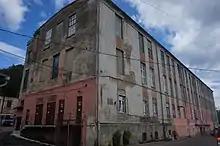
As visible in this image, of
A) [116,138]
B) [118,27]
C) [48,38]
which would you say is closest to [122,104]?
[116,138]

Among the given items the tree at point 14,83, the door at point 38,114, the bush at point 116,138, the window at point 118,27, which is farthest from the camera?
the tree at point 14,83

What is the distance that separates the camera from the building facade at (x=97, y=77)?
15.2 meters

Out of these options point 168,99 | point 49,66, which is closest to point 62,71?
point 49,66

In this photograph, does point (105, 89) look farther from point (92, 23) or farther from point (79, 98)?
point (92, 23)

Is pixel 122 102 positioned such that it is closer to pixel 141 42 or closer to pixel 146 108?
pixel 146 108

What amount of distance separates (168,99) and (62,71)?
47.2ft

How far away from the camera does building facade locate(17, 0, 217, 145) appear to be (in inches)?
597

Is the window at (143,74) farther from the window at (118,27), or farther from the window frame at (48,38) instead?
the window frame at (48,38)

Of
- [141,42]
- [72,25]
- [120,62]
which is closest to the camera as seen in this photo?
[120,62]

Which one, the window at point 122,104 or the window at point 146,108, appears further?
the window at point 146,108

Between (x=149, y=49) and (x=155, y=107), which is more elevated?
(x=149, y=49)

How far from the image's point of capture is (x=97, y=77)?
1496cm

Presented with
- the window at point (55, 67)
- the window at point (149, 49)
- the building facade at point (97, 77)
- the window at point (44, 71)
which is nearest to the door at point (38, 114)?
the building facade at point (97, 77)

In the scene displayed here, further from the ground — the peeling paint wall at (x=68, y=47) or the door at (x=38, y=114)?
the peeling paint wall at (x=68, y=47)
